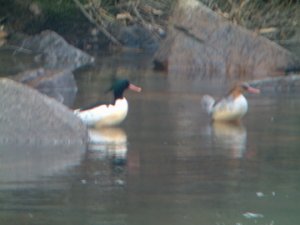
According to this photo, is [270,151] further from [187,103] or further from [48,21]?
[48,21]

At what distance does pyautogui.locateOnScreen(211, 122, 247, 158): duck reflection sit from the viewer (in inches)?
417

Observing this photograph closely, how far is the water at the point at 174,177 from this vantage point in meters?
7.58

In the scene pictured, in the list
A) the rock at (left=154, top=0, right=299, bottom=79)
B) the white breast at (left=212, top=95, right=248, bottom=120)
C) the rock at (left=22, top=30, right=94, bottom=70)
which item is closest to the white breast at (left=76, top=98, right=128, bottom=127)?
the white breast at (left=212, top=95, right=248, bottom=120)

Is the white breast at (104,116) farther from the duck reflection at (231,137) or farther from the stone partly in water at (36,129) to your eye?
the stone partly in water at (36,129)

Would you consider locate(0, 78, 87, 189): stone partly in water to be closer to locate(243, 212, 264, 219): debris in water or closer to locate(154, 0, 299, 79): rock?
locate(243, 212, 264, 219): debris in water

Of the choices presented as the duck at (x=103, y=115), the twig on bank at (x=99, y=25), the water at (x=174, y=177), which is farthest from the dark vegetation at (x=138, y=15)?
Answer: the duck at (x=103, y=115)

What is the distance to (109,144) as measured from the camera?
11.0 metres

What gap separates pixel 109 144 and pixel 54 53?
12583mm

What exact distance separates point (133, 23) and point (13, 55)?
345 cm

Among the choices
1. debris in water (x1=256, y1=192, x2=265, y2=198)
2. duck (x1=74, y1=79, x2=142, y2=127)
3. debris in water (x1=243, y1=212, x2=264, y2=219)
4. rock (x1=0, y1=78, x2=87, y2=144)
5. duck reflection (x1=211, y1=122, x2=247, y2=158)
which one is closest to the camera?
debris in water (x1=243, y1=212, x2=264, y2=219)

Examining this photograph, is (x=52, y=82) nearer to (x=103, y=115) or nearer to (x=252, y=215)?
(x=103, y=115)

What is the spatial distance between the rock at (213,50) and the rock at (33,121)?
953 centimetres

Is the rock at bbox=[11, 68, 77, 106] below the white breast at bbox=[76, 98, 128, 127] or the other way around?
the other way around

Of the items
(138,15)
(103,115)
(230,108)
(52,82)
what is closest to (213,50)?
(138,15)
